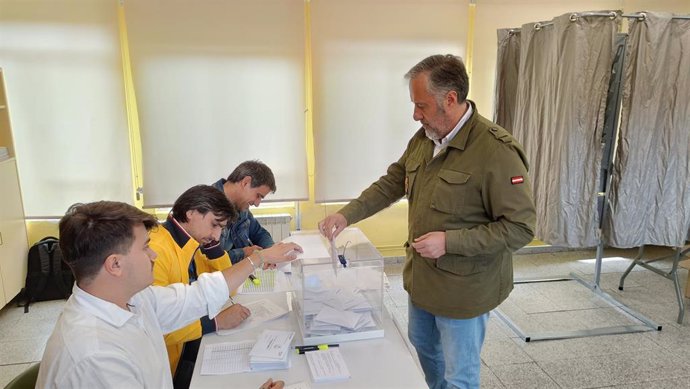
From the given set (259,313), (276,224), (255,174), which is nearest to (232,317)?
(259,313)

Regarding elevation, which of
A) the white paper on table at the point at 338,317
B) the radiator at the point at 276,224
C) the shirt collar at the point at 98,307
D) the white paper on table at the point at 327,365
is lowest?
the radiator at the point at 276,224

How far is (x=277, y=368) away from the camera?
4.37ft

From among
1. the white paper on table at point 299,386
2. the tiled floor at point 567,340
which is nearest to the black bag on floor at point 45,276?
the tiled floor at point 567,340

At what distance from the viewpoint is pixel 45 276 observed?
339 cm

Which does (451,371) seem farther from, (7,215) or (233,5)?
(7,215)

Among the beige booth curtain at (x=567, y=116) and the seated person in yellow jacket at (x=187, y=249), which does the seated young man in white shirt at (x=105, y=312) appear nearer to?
the seated person in yellow jacket at (x=187, y=249)

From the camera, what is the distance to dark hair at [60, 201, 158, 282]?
3.34 ft

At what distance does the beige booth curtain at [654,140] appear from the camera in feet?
8.98

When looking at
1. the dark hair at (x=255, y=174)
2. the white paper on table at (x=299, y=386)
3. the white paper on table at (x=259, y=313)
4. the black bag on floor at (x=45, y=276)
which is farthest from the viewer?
the black bag on floor at (x=45, y=276)

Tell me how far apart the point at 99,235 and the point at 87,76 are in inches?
113

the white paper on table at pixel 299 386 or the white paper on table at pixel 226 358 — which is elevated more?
the white paper on table at pixel 226 358

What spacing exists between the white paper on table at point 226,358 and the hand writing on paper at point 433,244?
0.64 meters

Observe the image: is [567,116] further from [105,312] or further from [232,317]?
[105,312]

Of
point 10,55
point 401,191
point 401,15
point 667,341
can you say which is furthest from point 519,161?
point 10,55
